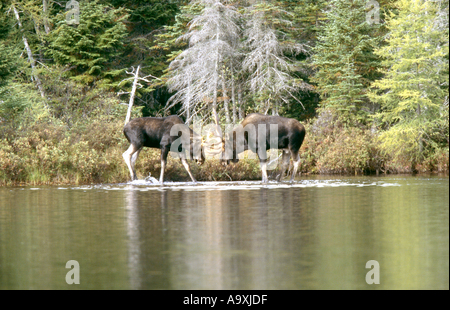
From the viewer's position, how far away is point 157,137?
20.3 m

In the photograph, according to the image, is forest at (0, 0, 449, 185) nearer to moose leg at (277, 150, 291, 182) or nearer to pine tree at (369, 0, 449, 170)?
pine tree at (369, 0, 449, 170)

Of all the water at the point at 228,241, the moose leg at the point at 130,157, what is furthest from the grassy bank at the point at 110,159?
the water at the point at 228,241

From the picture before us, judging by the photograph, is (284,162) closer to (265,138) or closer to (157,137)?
(265,138)

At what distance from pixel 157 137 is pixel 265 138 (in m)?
3.83

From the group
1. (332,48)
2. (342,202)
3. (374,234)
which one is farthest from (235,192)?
(332,48)

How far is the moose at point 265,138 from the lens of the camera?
65.4 ft

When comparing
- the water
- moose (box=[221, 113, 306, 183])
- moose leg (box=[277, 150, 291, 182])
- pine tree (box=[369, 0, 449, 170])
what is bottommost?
the water

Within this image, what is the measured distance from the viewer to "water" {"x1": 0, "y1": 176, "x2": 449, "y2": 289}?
19.5ft

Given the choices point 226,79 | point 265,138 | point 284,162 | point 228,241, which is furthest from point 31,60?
point 228,241

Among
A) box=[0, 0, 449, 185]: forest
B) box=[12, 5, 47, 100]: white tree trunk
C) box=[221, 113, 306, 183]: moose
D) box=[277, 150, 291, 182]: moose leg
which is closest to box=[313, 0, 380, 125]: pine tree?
box=[0, 0, 449, 185]: forest

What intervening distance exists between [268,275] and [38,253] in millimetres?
3175

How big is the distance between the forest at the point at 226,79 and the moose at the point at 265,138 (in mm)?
1642

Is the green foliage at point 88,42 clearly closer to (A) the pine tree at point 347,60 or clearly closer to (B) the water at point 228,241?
(A) the pine tree at point 347,60

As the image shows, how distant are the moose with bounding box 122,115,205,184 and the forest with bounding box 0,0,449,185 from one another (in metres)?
Answer: 1.73
